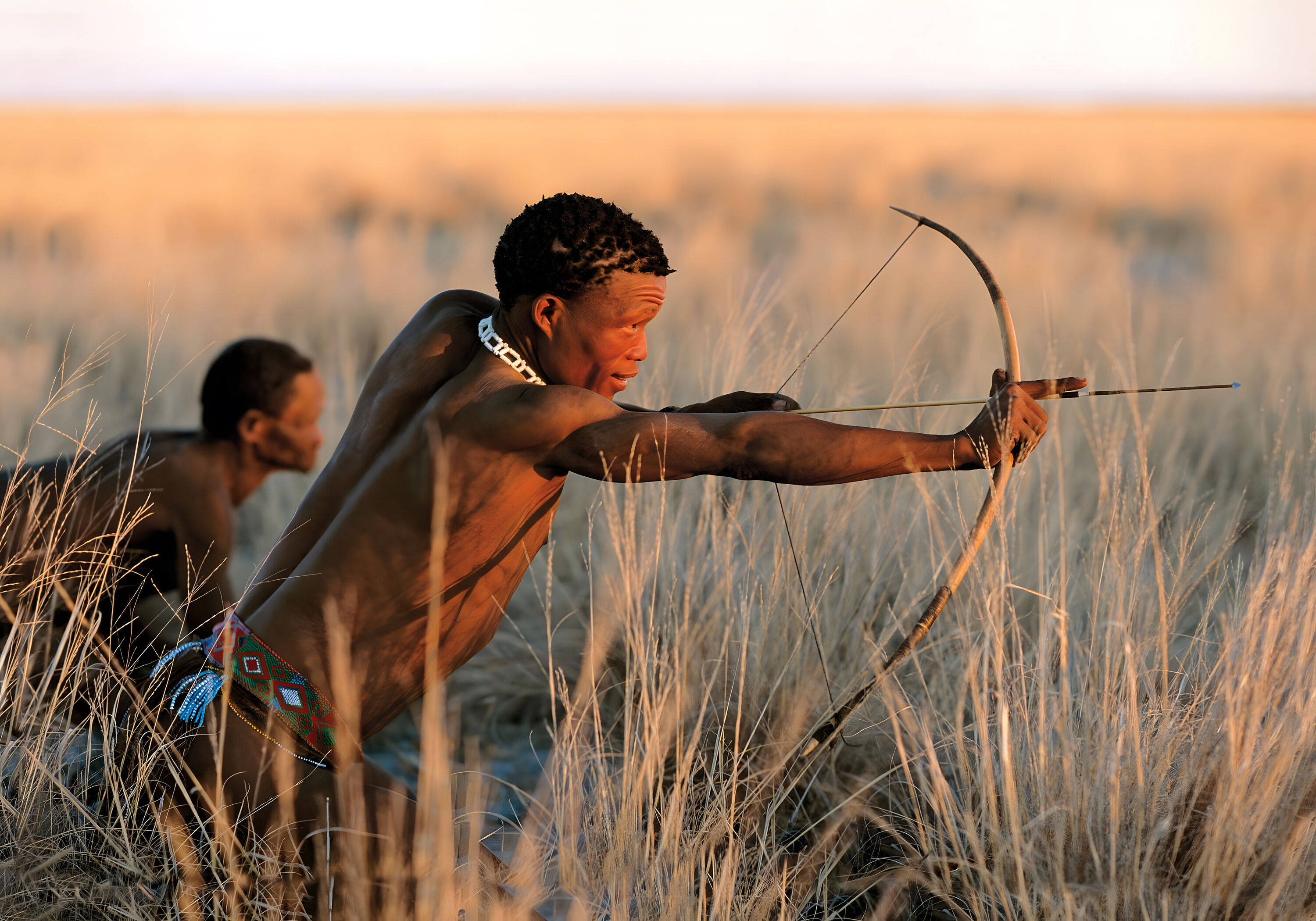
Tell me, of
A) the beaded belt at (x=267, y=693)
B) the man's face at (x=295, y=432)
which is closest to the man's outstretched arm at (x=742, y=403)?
the beaded belt at (x=267, y=693)

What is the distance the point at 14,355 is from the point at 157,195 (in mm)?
7988

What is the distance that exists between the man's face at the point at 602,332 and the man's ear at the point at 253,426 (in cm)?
166

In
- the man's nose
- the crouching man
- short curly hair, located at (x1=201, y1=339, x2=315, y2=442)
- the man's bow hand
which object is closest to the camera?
the man's bow hand

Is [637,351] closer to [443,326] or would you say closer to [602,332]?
[602,332]

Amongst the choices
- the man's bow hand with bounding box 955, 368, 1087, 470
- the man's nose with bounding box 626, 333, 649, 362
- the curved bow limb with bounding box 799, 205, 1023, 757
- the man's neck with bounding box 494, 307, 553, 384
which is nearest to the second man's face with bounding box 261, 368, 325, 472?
the man's neck with bounding box 494, 307, 553, 384

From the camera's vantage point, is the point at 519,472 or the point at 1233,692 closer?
the point at 519,472

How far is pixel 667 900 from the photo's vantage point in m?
2.04

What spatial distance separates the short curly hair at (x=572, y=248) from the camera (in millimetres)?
2072

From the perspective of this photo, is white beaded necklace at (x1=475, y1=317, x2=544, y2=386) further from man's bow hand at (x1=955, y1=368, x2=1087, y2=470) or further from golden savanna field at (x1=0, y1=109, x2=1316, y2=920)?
man's bow hand at (x1=955, y1=368, x2=1087, y2=470)

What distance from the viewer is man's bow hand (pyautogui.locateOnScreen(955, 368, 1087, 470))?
181cm

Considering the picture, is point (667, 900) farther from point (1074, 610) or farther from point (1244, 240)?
point (1244, 240)

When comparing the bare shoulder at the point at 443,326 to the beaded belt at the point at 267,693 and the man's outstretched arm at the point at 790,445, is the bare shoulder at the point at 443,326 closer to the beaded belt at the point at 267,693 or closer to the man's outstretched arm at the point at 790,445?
the man's outstretched arm at the point at 790,445

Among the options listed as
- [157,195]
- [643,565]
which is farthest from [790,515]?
[157,195]

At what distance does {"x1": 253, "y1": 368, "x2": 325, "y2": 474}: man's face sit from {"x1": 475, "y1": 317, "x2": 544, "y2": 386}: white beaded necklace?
153cm
